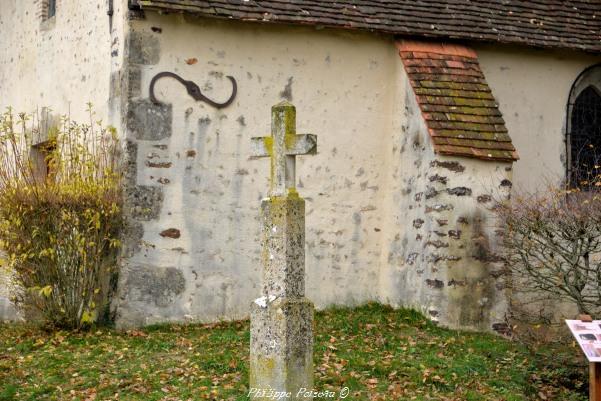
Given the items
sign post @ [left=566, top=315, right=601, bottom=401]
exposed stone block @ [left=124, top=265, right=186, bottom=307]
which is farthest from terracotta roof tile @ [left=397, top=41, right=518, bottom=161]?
sign post @ [left=566, top=315, right=601, bottom=401]

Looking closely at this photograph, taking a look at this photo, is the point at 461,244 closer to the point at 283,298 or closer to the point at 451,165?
the point at 451,165

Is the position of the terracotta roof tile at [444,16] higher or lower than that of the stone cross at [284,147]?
higher

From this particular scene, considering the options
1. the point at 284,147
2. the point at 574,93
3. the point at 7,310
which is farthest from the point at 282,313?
the point at 574,93

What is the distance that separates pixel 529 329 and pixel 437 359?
1561 mm

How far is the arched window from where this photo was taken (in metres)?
13.9

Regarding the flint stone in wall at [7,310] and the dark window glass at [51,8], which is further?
the dark window glass at [51,8]

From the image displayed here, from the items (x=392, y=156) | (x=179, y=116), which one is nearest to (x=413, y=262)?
(x=392, y=156)

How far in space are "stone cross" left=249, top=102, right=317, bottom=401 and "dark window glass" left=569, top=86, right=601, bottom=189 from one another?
6.71m

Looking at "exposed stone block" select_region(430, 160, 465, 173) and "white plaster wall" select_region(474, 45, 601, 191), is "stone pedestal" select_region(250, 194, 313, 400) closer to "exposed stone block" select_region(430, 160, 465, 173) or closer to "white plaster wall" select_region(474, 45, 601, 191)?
"exposed stone block" select_region(430, 160, 465, 173)

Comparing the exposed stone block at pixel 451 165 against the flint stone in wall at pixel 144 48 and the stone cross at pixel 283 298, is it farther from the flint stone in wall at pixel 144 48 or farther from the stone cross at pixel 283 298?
the stone cross at pixel 283 298

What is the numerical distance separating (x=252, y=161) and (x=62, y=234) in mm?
2478

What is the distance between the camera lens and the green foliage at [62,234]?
11.3 metres

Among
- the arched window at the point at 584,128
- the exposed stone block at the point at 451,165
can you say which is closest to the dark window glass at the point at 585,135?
the arched window at the point at 584,128

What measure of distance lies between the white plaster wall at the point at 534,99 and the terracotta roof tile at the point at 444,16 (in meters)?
0.33
